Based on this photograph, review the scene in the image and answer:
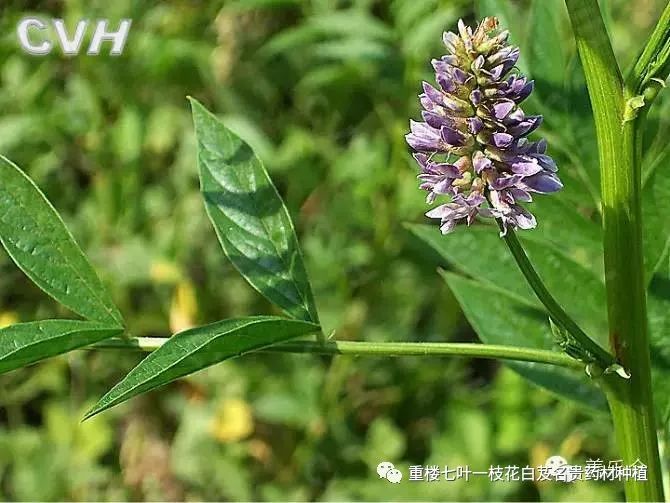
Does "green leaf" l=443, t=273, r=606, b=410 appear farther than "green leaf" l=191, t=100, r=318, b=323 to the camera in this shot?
Yes

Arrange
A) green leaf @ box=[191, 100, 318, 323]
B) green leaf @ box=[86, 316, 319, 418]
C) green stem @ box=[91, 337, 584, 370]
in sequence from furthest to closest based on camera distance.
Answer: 1. green leaf @ box=[191, 100, 318, 323]
2. green stem @ box=[91, 337, 584, 370]
3. green leaf @ box=[86, 316, 319, 418]

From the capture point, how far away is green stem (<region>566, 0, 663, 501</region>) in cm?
72

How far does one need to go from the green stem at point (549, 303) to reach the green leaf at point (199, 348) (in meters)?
0.18

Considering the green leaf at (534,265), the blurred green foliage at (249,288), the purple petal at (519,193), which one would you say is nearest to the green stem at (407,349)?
the purple petal at (519,193)

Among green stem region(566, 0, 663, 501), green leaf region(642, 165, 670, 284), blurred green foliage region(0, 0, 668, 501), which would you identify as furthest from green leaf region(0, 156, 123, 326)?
blurred green foliage region(0, 0, 668, 501)

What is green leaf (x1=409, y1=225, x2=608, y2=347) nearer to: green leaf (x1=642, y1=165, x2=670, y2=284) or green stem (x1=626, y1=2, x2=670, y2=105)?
green leaf (x1=642, y1=165, x2=670, y2=284)

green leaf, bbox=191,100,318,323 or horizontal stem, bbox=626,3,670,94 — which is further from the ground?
horizontal stem, bbox=626,3,670,94

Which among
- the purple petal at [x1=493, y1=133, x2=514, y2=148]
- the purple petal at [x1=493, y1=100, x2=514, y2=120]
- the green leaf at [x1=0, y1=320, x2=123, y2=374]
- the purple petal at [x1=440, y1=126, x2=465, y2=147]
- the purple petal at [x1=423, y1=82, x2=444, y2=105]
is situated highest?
the purple petal at [x1=423, y1=82, x2=444, y2=105]

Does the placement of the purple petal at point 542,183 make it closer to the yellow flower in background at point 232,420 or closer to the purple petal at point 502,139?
the purple petal at point 502,139

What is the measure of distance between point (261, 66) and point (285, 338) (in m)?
1.71

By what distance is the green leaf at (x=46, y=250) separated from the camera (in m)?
0.83

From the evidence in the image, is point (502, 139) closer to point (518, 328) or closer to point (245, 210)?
point (245, 210)

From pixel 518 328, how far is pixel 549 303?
1.02ft

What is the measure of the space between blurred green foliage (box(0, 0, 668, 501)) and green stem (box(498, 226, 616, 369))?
41.2 inches
